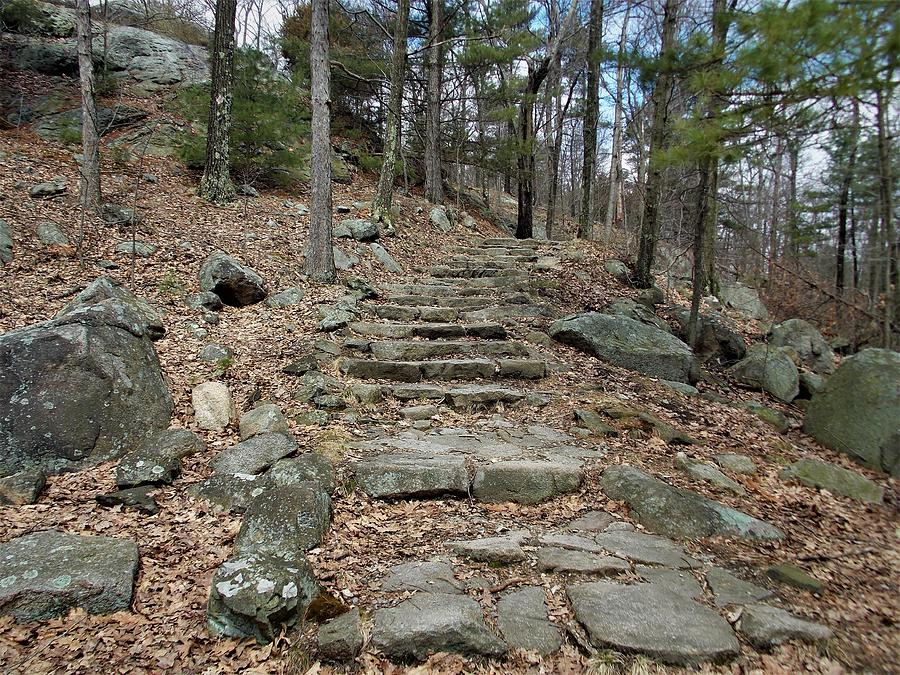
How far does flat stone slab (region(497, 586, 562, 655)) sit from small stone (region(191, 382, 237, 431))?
2909 millimetres

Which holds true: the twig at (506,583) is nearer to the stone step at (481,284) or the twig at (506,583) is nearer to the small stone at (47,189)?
the stone step at (481,284)

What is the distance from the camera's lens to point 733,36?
4305 millimetres

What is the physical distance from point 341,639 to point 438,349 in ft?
13.8

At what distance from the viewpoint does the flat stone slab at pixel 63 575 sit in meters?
2.21

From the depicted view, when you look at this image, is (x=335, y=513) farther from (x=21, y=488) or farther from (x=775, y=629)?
(x=775, y=629)

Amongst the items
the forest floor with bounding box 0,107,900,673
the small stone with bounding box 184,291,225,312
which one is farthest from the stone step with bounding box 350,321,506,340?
the small stone with bounding box 184,291,225,312

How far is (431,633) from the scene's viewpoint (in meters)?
2.25

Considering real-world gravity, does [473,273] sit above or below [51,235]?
below

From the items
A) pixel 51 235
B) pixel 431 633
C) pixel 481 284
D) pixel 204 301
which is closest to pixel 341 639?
pixel 431 633

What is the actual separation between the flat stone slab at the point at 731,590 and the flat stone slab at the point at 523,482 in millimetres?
1134

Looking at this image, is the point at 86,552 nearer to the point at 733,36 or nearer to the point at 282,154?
the point at 733,36

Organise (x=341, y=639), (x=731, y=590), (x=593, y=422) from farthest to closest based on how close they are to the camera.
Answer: (x=593, y=422) < (x=731, y=590) < (x=341, y=639)

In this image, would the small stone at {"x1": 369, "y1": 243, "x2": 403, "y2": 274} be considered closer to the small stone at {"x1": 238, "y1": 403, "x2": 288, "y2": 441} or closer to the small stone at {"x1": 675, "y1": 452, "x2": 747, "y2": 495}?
the small stone at {"x1": 238, "y1": 403, "x2": 288, "y2": 441}

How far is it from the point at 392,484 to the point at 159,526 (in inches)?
60.6
